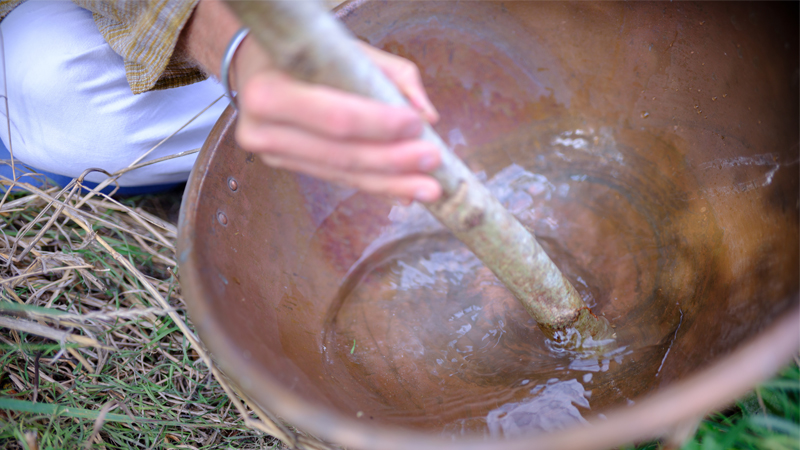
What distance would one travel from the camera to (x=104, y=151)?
1.13 metres

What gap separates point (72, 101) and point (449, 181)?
0.97m

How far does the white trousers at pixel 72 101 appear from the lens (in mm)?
1046

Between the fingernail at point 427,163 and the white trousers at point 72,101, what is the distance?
93 centimetres

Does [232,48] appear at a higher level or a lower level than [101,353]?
higher

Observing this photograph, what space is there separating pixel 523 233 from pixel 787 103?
498mm

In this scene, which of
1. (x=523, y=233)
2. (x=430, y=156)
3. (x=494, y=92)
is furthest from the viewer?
(x=494, y=92)

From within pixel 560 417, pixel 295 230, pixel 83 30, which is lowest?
pixel 560 417

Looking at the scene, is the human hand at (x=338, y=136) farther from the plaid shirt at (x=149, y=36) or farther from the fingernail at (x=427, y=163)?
the plaid shirt at (x=149, y=36)

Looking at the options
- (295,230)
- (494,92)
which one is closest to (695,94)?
(494,92)

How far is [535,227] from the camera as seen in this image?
3.38 feet

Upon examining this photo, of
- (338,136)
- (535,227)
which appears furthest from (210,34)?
(535,227)

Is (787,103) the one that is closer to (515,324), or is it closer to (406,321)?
(515,324)

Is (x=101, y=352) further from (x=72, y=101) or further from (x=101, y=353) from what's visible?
(x=72, y=101)

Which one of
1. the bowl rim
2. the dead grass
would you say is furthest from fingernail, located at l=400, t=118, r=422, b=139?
the dead grass
